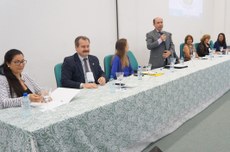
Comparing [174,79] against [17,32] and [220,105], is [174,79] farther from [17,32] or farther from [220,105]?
[17,32]

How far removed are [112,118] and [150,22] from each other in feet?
12.2

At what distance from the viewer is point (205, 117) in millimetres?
2830

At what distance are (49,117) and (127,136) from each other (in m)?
0.70

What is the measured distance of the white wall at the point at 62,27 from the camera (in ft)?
9.57

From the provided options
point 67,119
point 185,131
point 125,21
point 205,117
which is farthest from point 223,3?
point 67,119

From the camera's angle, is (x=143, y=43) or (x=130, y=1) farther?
(x=143, y=43)

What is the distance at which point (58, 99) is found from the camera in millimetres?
1701

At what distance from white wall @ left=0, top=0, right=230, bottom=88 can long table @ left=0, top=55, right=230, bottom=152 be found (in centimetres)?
139

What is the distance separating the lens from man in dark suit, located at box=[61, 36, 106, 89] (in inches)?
90.2

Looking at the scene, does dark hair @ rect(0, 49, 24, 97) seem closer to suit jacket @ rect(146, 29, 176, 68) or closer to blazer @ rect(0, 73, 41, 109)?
blazer @ rect(0, 73, 41, 109)

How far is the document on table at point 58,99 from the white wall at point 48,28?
1394 mm

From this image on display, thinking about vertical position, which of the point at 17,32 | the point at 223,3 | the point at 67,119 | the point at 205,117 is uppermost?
the point at 223,3

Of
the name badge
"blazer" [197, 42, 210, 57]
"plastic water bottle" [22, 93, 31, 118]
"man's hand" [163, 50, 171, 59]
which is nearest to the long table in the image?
"plastic water bottle" [22, 93, 31, 118]

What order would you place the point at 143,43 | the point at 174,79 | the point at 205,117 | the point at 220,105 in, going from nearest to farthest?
the point at 174,79 < the point at 205,117 < the point at 220,105 < the point at 143,43
